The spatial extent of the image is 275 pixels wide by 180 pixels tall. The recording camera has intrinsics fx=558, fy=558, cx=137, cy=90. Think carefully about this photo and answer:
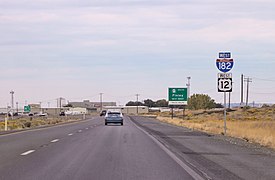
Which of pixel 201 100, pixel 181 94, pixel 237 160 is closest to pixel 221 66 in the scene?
pixel 237 160

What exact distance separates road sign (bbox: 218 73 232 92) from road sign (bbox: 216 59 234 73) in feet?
1.11

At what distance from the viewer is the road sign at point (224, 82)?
107ft

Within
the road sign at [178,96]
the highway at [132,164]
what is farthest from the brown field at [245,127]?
the road sign at [178,96]

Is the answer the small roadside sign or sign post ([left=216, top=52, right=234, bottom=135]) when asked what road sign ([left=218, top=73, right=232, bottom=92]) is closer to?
sign post ([left=216, top=52, right=234, bottom=135])

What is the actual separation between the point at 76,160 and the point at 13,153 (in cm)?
382

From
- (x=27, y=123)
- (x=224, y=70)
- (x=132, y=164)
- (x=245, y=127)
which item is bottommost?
(x=27, y=123)

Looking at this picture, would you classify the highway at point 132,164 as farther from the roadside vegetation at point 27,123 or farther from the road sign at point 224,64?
the roadside vegetation at point 27,123

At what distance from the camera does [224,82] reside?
1287 inches

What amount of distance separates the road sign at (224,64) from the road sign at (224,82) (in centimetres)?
34

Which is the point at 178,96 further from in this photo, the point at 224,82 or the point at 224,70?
the point at 224,82

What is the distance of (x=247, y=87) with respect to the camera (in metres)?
133

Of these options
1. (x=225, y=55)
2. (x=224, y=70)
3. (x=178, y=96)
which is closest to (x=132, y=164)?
(x=224, y=70)

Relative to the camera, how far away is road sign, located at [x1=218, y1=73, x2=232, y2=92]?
32.6m

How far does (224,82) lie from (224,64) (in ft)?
3.66
